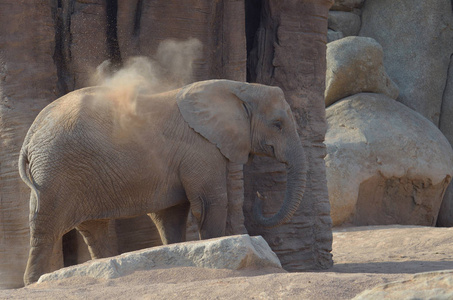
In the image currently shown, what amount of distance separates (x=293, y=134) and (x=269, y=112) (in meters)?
0.29

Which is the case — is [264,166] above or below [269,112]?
below

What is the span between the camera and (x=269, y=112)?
6.19 metres

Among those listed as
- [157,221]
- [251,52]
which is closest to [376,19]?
[251,52]

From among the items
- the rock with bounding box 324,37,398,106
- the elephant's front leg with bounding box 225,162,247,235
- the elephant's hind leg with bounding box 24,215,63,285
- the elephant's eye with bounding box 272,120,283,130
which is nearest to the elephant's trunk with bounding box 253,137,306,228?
the elephant's eye with bounding box 272,120,283,130

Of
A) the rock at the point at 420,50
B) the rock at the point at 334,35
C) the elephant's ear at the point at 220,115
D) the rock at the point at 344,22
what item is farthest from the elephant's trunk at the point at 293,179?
the rock at the point at 344,22

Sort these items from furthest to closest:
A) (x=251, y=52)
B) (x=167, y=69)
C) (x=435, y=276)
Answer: (x=251, y=52)
(x=167, y=69)
(x=435, y=276)

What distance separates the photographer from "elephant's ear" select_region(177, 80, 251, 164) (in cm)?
602

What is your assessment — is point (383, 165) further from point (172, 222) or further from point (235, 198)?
point (172, 222)

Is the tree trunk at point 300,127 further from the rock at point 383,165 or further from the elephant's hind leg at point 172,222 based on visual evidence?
the rock at point 383,165

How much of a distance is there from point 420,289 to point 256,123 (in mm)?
3302

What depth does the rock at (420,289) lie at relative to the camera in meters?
3.00

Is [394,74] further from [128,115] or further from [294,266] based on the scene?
[128,115]

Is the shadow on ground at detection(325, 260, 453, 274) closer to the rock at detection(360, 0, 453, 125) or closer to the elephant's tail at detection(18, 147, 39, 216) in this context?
the elephant's tail at detection(18, 147, 39, 216)

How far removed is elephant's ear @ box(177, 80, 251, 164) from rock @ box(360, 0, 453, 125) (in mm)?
7448
